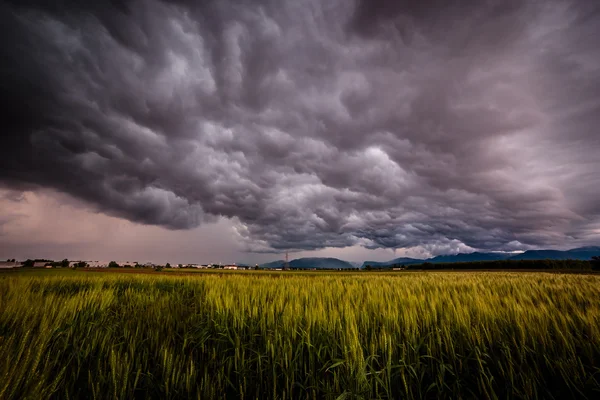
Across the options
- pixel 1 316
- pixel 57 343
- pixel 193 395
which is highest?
pixel 1 316

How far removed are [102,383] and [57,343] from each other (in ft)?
3.86

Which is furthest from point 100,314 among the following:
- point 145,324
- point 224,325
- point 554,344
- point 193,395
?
point 554,344

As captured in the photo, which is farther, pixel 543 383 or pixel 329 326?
pixel 329 326

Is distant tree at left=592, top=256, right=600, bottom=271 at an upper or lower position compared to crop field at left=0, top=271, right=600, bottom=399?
upper

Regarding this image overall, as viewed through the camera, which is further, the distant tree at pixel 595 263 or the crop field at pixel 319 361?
the distant tree at pixel 595 263

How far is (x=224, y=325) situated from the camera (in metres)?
3.84

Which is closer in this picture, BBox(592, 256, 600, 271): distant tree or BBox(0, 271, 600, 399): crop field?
BBox(0, 271, 600, 399): crop field

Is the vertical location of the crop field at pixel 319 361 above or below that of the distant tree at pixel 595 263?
below

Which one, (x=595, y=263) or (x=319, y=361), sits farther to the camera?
(x=595, y=263)

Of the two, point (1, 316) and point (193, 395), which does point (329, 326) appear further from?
point (1, 316)

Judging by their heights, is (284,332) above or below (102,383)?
above

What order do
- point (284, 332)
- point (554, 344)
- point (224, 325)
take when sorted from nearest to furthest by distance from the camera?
1. point (554, 344)
2. point (284, 332)
3. point (224, 325)

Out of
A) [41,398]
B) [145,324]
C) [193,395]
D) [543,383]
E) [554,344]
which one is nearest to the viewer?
[41,398]

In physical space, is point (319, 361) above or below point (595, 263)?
below
